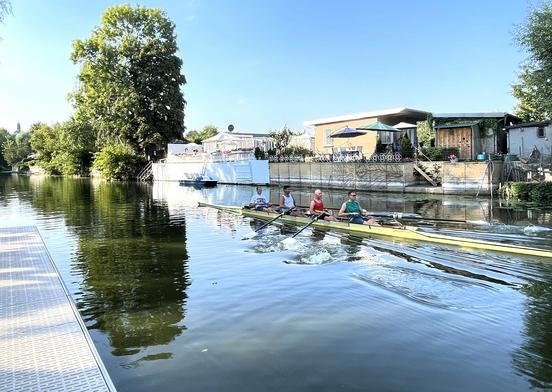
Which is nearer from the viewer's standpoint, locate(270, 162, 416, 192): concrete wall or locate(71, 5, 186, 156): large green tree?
locate(270, 162, 416, 192): concrete wall

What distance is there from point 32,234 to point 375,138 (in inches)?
1315

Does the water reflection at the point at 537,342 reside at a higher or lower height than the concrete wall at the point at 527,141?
lower

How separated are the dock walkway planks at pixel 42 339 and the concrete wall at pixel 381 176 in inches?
1053

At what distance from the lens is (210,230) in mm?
18750

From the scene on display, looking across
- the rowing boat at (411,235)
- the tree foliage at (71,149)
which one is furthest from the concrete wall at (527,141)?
the tree foliage at (71,149)

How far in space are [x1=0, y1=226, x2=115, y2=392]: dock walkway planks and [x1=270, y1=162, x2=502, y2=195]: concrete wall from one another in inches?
1053

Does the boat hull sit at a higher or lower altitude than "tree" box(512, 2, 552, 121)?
lower

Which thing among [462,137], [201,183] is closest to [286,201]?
[462,137]

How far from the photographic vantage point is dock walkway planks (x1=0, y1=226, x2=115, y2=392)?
5141mm

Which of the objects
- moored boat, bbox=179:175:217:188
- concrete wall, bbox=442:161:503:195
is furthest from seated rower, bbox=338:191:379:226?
moored boat, bbox=179:175:217:188

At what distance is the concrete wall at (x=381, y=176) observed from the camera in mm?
30109

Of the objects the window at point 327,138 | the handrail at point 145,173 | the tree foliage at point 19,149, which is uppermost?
the tree foliage at point 19,149

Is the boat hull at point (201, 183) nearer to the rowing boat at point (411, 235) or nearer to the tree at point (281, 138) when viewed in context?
the tree at point (281, 138)

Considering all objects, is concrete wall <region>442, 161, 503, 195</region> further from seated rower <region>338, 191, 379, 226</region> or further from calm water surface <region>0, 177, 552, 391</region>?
seated rower <region>338, 191, 379, 226</region>
